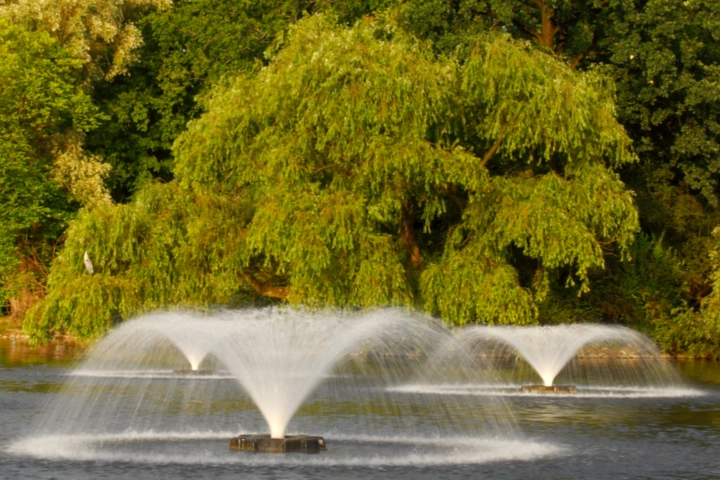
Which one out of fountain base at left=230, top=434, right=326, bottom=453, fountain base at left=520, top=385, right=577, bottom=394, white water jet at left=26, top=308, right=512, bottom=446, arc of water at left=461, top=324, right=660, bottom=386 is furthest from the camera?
arc of water at left=461, top=324, right=660, bottom=386

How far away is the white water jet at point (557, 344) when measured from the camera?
1393 inches

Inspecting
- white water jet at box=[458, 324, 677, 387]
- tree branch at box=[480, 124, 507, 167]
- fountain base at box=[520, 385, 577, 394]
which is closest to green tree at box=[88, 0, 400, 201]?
white water jet at box=[458, 324, 677, 387]

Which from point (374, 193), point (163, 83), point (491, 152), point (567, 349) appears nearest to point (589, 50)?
point (491, 152)

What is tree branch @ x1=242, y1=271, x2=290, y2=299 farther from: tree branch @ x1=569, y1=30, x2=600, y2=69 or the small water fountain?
tree branch @ x1=569, y1=30, x2=600, y2=69

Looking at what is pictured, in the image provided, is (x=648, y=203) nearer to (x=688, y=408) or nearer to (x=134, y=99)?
(x=688, y=408)

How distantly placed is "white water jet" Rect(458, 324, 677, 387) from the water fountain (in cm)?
187

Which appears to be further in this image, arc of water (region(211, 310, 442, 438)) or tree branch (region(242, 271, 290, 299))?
tree branch (region(242, 271, 290, 299))

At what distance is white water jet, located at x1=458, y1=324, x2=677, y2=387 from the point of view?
3538cm

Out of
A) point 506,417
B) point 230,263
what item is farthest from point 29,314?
point 506,417

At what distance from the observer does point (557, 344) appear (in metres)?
35.8

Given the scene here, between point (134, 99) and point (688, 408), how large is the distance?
40.7 m

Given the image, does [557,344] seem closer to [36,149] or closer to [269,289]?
[269,289]

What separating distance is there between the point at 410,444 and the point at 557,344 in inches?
552

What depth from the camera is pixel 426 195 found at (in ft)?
123
